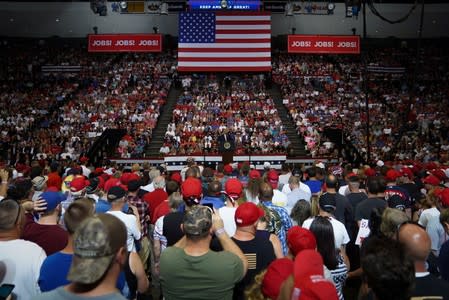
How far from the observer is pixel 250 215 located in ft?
10.4

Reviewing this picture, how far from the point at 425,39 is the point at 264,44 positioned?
702 inches

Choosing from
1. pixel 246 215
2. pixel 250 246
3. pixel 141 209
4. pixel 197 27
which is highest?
pixel 197 27

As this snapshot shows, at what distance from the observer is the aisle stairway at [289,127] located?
2130 centimetres

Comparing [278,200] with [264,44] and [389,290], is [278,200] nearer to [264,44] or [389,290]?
[389,290]

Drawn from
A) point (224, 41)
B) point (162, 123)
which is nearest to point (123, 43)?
point (162, 123)

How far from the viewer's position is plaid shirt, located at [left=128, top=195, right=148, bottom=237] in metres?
5.41

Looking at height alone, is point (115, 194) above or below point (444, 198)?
above

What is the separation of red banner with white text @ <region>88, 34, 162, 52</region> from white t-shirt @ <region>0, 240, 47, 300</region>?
954 inches

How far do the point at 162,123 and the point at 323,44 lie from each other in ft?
36.5

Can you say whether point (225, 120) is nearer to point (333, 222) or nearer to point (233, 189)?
point (233, 189)

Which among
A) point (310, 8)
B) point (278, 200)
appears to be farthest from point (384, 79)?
point (278, 200)

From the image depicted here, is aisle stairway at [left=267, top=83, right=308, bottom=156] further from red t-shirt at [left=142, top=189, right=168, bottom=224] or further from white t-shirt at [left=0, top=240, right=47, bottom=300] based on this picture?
A: white t-shirt at [left=0, top=240, right=47, bottom=300]

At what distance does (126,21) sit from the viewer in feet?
110

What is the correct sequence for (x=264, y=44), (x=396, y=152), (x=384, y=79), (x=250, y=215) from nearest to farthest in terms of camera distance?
(x=250, y=215) → (x=396, y=152) → (x=264, y=44) → (x=384, y=79)
